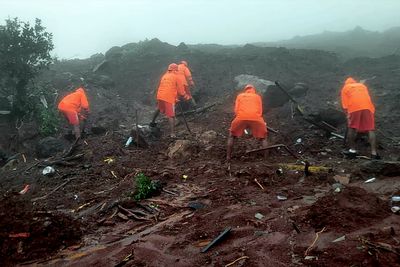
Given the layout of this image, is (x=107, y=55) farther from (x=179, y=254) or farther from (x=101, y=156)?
(x=179, y=254)

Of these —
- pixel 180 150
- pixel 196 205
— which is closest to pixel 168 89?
pixel 180 150

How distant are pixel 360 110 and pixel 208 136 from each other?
3576 mm

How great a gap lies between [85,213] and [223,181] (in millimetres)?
2235

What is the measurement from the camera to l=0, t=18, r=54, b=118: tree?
38.1 ft

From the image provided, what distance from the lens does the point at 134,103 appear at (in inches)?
571

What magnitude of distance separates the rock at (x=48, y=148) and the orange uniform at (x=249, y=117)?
185 inches

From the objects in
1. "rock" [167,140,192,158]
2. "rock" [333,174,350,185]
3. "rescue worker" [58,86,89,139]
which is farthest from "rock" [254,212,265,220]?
"rescue worker" [58,86,89,139]

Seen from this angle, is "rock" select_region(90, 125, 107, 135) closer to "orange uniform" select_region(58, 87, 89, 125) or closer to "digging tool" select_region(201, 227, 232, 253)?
"orange uniform" select_region(58, 87, 89, 125)

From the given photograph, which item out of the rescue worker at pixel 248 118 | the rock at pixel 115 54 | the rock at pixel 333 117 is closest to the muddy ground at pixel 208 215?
the rescue worker at pixel 248 118

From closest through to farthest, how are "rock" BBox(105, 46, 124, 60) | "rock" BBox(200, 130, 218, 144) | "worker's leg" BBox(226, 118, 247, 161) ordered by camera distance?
1. "worker's leg" BBox(226, 118, 247, 161)
2. "rock" BBox(200, 130, 218, 144)
3. "rock" BBox(105, 46, 124, 60)

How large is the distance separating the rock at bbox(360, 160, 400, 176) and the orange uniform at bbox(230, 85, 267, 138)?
6.42 ft

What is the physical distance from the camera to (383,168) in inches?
228

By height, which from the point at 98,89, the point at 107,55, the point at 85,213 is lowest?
the point at 85,213

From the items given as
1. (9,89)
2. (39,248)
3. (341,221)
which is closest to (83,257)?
(39,248)
